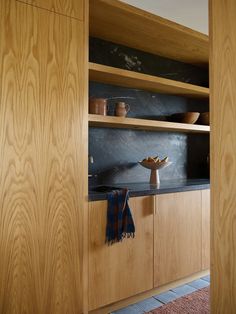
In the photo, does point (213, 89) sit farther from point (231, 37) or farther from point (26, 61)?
point (26, 61)

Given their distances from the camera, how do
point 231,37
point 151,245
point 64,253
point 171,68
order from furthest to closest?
point 171,68
point 151,245
point 64,253
point 231,37

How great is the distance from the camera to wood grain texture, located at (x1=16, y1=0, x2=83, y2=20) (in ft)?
5.63

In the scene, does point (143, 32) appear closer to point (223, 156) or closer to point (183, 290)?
point (223, 156)

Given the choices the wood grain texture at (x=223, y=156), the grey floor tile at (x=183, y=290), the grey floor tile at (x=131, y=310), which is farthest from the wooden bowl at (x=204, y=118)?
the wood grain texture at (x=223, y=156)

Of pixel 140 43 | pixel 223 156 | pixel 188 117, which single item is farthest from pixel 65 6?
pixel 188 117

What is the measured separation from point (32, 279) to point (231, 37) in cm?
165

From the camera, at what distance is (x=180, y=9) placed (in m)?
2.30

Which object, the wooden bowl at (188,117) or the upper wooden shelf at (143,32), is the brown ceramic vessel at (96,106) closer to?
the upper wooden shelf at (143,32)

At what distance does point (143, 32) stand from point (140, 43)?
0.23 metres

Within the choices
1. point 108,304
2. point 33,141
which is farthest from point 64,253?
point 33,141

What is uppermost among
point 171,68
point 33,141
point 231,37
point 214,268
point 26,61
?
point 171,68

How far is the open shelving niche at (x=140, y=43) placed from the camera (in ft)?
7.17

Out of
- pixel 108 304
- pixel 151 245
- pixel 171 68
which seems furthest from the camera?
pixel 171 68

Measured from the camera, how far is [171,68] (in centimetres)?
321
